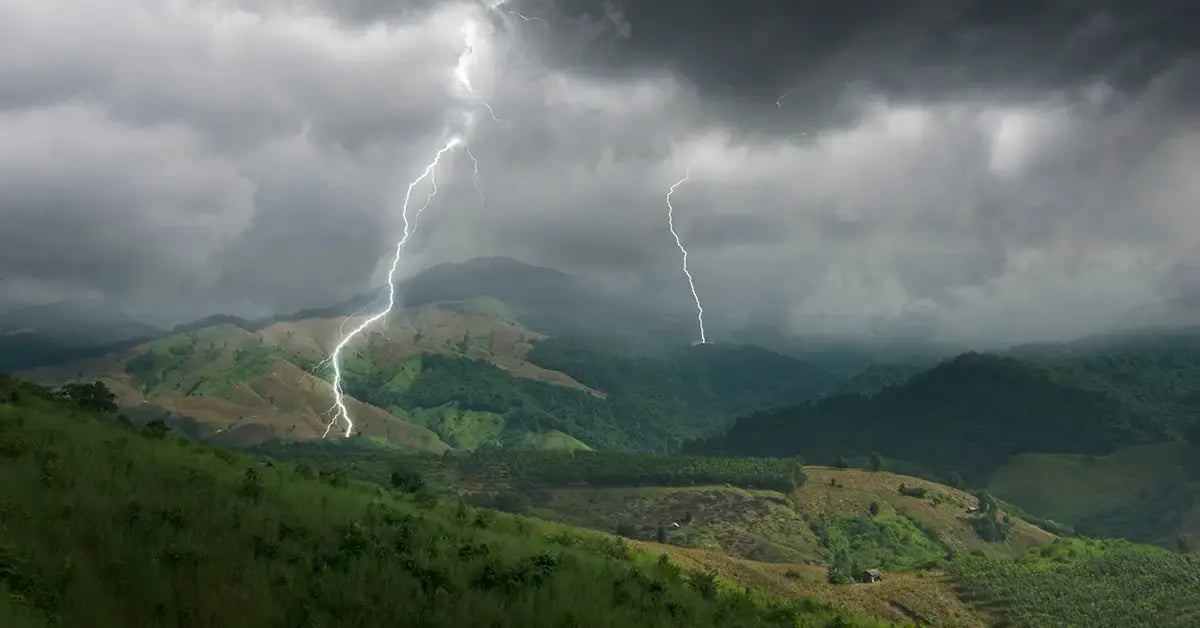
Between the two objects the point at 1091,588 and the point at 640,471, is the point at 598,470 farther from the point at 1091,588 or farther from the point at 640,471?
the point at 1091,588

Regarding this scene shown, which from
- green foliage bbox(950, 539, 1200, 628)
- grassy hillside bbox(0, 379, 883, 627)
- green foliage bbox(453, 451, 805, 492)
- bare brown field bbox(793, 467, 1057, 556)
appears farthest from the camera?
green foliage bbox(453, 451, 805, 492)

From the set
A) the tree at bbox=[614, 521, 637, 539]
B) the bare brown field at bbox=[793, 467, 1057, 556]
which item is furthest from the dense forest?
the tree at bbox=[614, 521, 637, 539]

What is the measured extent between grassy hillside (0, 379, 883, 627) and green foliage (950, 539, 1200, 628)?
24.8m

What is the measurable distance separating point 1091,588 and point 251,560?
46.3m

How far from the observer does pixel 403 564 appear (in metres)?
13.8

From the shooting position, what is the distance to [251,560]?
1245cm

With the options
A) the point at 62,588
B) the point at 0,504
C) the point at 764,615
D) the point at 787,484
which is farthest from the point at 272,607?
the point at 787,484

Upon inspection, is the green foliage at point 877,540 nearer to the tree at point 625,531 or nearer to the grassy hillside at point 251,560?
the tree at point 625,531

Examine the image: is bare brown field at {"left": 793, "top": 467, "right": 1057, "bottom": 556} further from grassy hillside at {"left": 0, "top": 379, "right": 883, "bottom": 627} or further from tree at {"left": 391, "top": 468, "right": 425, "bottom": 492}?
grassy hillside at {"left": 0, "top": 379, "right": 883, "bottom": 627}

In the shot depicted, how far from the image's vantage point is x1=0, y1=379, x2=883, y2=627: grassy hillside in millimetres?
10422

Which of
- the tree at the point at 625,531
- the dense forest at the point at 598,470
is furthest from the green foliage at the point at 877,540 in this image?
the tree at the point at 625,531

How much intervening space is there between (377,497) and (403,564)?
9.37m

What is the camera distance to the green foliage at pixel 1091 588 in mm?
38062

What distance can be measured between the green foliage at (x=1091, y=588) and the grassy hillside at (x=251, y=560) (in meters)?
24.8
